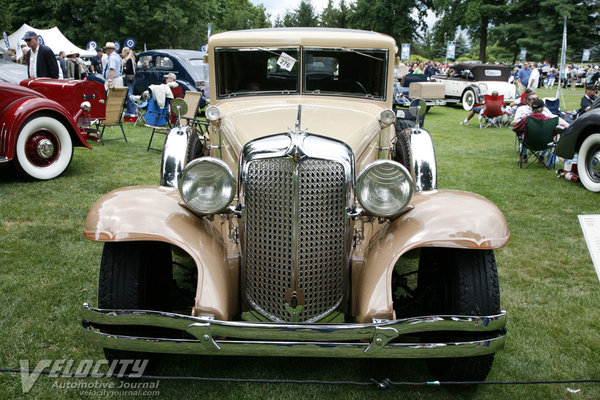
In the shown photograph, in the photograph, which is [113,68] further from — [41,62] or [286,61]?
[286,61]

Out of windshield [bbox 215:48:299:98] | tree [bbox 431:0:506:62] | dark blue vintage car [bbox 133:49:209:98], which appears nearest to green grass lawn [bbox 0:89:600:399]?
windshield [bbox 215:48:299:98]

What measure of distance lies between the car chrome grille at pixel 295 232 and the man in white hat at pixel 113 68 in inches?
460

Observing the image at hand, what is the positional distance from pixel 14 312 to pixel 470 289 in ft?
9.95

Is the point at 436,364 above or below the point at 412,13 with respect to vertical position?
below

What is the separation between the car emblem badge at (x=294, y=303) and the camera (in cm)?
248

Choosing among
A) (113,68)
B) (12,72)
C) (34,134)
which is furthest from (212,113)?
(113,68)

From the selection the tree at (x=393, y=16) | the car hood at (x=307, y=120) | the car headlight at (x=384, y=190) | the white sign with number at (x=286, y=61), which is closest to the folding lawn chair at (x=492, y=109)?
the car hood at (x=307, y=120)

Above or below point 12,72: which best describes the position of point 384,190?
below

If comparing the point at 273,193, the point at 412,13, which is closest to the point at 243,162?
the point at 273,193

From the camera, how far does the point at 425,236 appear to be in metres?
2.44

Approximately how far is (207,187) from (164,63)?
1447 centimetres

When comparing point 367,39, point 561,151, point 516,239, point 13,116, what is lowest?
point 516,239

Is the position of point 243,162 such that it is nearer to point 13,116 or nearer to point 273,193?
point 273,193

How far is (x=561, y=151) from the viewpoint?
25.3 feet
